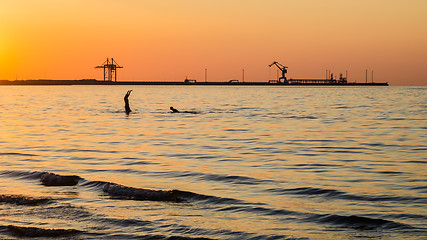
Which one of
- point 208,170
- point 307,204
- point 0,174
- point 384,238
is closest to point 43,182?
point 0,174

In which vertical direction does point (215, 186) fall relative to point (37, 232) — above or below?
below

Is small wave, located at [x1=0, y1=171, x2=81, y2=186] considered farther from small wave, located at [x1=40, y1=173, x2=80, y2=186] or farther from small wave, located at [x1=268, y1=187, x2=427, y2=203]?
small wave, located at [x1=268, y1=187, x2=427, y2=203]

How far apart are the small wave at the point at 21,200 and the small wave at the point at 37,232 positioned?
2727 mm

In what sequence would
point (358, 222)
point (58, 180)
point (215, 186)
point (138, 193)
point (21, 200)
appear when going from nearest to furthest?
point (358, 222) < point (21, 200) < point (138, 193) < point (215, 186) < point (58, 180)

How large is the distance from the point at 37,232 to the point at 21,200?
341 cm

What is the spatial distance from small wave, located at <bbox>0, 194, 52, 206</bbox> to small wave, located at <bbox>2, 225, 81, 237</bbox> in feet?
8.95

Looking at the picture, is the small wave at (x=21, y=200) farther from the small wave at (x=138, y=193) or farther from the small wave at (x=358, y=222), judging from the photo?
the small wave at (x=358, y=222)

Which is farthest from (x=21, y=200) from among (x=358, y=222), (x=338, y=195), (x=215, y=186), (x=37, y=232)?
(x=338, y=195)

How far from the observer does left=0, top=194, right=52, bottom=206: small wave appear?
1431cm

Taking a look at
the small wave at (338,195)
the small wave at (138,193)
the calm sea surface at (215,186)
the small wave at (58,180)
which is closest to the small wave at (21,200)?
the calm sea surface at (215,186)

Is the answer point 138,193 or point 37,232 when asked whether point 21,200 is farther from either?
point 37,232

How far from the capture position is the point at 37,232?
11.4m

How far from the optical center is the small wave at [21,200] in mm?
14312

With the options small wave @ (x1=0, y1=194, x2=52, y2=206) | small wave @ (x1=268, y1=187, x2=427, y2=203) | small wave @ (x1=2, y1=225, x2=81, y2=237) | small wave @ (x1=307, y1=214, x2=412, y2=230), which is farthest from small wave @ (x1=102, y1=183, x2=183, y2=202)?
small wave @ (x1=2, y1=225, x2=81, y2=237)
